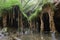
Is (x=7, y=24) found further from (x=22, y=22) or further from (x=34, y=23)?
(x=34, y=23)

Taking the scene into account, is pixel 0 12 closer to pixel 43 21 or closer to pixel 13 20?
pixel 13 20

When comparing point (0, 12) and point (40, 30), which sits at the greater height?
point (0, 12)

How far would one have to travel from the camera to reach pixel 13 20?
29.6m

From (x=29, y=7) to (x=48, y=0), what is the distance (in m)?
11.6

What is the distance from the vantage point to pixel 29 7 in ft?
115

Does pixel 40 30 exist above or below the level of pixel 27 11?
below

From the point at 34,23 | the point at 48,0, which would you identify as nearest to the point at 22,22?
the point at 34,23

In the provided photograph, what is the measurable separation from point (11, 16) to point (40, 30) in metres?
6.26

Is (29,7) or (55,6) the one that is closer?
(55,6)

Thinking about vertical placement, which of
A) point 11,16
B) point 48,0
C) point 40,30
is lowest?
point 40,30

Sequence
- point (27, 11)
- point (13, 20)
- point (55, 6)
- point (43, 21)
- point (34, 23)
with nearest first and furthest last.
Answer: point (55, 6)
point (43, 21)
point (34, 23)
point (13, 20)
point (27, 11)

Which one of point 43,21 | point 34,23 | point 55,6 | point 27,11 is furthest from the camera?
point 27,11

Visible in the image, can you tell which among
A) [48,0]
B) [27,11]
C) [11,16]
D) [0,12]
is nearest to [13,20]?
[11,16]

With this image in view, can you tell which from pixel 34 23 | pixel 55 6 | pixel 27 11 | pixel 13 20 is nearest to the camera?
pixel 55 6
